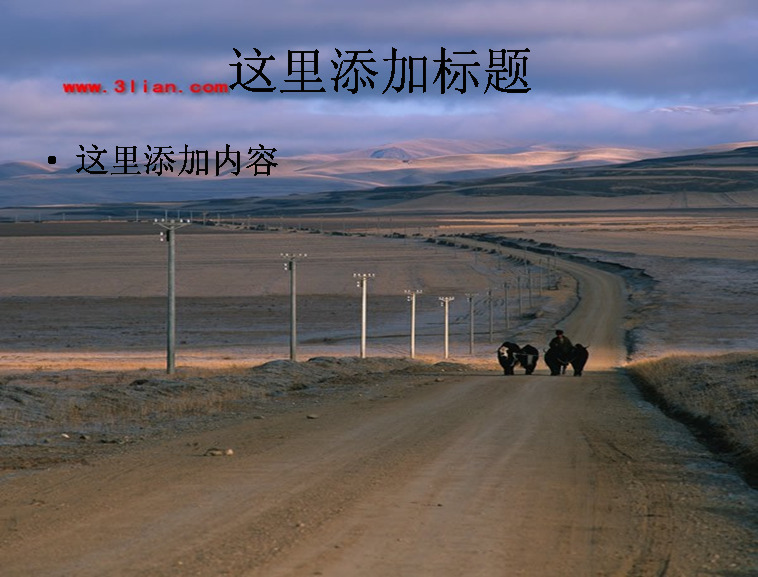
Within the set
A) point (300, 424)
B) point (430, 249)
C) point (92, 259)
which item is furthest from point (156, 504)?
point (430, 249)

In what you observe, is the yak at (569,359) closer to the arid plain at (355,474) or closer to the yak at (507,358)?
the arid plain at (355,474)

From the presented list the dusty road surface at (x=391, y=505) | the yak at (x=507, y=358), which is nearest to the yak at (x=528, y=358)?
the yak at (x=507, y=358)

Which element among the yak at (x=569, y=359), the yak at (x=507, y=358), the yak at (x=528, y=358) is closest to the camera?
the yak at (x=569, y=359)

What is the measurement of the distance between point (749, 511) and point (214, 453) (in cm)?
634

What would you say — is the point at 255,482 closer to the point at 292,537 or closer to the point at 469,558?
the point at 292,537

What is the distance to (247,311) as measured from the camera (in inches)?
2955

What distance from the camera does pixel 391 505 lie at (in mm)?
11547

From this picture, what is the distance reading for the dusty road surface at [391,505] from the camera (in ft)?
30.6

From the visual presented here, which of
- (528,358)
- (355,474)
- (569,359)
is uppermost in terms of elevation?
(355,474)

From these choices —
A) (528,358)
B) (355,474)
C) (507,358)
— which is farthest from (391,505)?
Result: (528,358)

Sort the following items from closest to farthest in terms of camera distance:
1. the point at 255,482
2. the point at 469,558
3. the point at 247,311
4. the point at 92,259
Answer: the point at 469,558, the point at 255,482, the point at 247,311, the point at 92,259

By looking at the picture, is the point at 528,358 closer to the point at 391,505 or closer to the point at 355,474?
the point at 355,474

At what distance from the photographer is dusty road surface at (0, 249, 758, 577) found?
30.6ft

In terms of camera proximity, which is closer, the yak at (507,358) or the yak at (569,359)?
the yak at (569,359)
